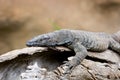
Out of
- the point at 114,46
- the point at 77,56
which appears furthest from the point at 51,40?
the point at 114,46

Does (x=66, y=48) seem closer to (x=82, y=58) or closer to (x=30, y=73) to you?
(x=82, y=58)

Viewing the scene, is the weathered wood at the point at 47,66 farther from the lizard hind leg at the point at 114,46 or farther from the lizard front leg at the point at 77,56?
the lizard hind leg at the point at 114,46

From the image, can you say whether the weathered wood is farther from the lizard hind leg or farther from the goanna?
the lizard hind leg

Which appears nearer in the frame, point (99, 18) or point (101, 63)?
point (101, 63)

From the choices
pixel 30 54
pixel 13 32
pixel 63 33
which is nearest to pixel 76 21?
pixel 13 32

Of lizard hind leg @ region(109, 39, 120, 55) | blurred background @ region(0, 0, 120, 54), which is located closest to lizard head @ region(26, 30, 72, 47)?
lizard hind leg @ region(109, 39, 120, 55)

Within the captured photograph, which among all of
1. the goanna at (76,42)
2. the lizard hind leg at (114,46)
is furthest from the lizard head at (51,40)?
the lizard hind leg at (114,46)

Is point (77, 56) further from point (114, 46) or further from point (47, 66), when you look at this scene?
point (114, 46)
